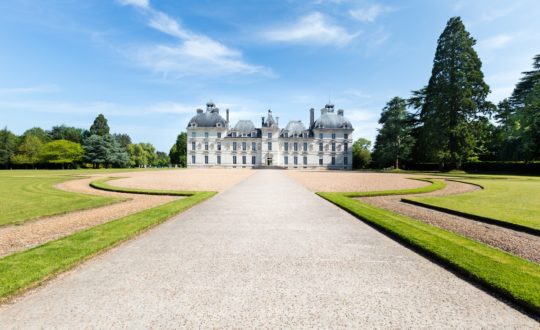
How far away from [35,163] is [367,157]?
263ft

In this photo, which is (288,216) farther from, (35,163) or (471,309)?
(35,163)

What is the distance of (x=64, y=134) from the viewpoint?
259 feet

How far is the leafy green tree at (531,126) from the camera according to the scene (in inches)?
1245

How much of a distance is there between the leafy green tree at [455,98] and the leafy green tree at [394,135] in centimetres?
1247

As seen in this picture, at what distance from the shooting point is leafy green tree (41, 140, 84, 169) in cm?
6059

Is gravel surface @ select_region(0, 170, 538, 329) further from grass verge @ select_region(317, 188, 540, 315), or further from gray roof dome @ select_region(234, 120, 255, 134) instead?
gray roof dome @ select_region(234, 120, 255, 134)

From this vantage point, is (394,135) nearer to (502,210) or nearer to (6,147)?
(502,210)

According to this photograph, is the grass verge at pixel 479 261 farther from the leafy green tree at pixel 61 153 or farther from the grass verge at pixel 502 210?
the leafy green tree at pixel 61 153

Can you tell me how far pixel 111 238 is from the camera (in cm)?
571

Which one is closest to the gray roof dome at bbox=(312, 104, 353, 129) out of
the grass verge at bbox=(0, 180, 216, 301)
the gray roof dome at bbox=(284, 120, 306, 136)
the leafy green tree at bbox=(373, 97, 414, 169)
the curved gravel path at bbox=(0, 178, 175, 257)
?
the gray roof dome at bbox=(284, 120, 306, 136)

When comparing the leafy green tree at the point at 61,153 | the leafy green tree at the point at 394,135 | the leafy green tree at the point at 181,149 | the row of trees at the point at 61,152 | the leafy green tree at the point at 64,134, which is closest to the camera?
the leafy green tree at the point at 394,135

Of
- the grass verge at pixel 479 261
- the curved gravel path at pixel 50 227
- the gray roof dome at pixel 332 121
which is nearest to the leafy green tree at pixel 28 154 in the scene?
the gray roof dome at pixel 332 121

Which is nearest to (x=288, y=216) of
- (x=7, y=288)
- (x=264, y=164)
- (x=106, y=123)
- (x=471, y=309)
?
(x=471, y=309)

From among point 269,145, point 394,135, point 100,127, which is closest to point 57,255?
point 394,135
